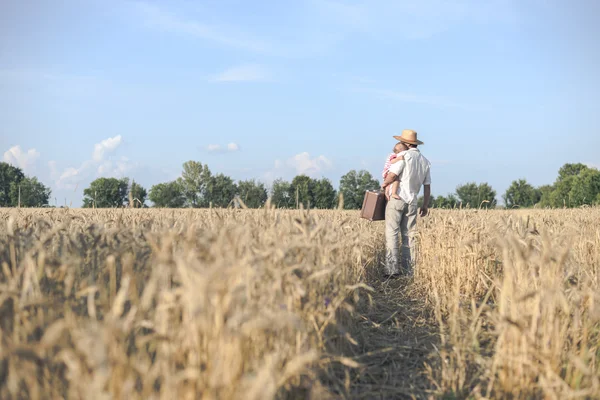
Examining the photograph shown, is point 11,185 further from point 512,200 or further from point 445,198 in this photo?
point 512,200

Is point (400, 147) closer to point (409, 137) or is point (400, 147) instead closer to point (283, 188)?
point (409, 137)

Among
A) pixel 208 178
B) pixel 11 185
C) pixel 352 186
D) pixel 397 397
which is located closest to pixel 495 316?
pixel 397 397

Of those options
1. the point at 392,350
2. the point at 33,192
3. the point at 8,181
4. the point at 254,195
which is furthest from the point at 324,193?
the point at 392,350

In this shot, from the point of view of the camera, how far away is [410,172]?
709 cm

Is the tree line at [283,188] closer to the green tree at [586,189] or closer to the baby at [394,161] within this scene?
the green tree at [586,189]

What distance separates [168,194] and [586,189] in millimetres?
50877

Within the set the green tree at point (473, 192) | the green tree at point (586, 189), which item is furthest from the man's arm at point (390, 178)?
the green tree at point (473, 192)

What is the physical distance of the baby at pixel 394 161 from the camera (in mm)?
7185

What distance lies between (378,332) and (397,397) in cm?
134

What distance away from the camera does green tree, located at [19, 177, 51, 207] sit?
55756 mm

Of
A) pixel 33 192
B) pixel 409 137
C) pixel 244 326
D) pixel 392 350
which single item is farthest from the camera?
pixel 33 192

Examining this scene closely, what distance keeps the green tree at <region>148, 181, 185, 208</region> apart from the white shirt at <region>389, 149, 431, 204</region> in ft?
204

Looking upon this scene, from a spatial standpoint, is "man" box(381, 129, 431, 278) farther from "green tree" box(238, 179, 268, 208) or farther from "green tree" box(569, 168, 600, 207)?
"green tree" box(569, 168, 600, 207)

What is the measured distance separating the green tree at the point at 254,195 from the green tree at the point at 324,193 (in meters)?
11.1
